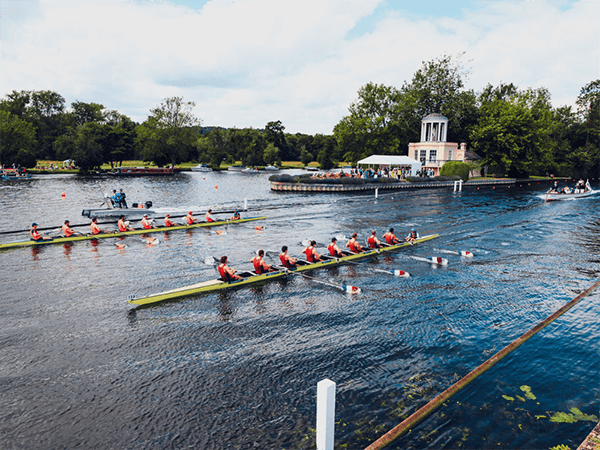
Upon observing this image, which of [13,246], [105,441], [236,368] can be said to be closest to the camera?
[105,441]

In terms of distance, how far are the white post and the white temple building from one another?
271ft

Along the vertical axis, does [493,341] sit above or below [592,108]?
below

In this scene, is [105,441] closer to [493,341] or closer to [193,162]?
[493,341]

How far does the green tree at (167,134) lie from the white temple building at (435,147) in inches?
2467

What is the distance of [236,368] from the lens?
39.3 feet

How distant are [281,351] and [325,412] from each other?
592cm

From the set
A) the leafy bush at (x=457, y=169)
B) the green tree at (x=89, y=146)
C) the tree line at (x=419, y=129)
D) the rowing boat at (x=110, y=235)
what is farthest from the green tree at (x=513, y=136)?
the green tree at (x=89, y=146)

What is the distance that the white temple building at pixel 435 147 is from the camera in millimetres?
85750

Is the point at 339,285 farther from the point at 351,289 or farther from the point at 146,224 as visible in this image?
the point at 146,224

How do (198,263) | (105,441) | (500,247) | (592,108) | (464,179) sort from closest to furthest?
(105,441) → (198,263) → (500,247) → (464,179) → (592,108)

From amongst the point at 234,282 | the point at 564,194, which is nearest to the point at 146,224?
the point at 234,282

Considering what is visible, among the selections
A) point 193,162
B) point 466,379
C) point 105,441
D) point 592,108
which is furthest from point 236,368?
point 193,162

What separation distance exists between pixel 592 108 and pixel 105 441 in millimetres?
130482

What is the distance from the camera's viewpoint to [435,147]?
3393 inches
